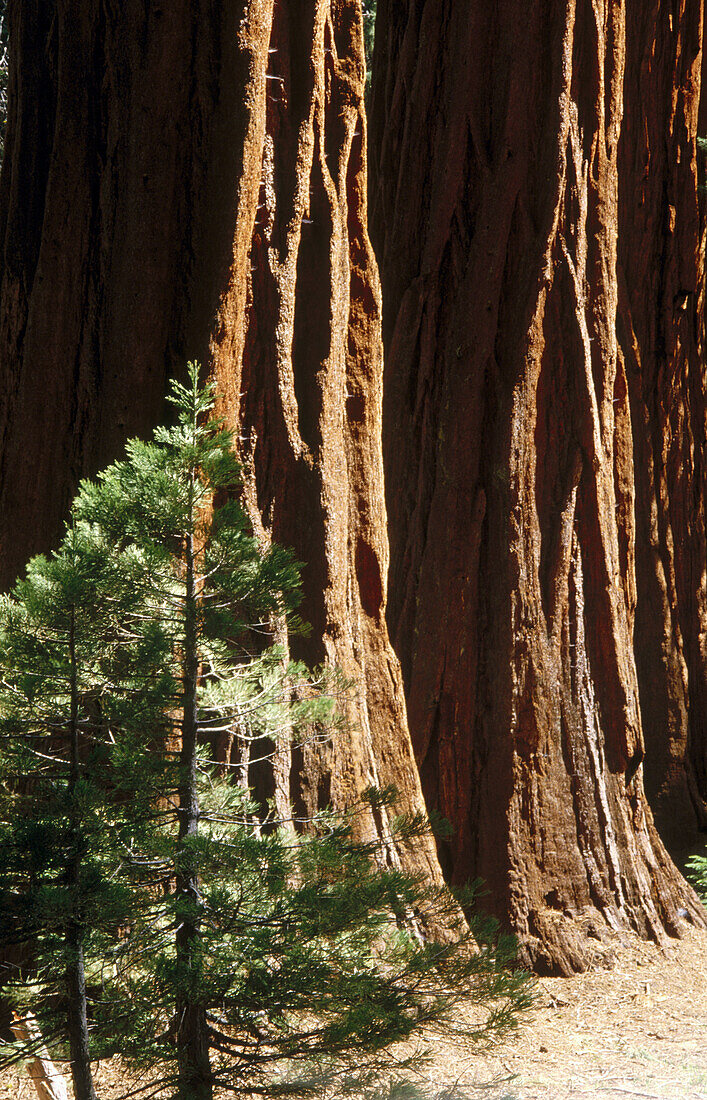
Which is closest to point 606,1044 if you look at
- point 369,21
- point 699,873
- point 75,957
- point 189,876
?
point 699,873

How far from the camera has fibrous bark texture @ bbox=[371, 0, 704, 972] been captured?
5.51m

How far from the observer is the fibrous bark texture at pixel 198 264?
4.11 m

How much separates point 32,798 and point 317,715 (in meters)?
0.77

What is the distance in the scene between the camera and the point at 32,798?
259 centimetres

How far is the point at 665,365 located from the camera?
8094mm

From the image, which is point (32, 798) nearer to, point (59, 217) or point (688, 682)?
point (59, 217)

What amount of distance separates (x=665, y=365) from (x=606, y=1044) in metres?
5.41

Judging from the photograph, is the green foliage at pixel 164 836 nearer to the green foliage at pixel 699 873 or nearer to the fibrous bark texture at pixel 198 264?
the fibrous bark texture at pixel 198 264

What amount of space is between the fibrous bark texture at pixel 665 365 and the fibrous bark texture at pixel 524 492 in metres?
1.84

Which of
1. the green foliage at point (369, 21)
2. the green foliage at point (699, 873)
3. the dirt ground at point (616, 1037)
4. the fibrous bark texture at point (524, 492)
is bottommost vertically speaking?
the dirt ground at point (616, 1037)

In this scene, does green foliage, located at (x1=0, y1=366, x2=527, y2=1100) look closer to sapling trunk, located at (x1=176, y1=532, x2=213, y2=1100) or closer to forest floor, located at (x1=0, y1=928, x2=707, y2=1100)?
sapling trunk, located at (x1=176, y1=532, x2=213, y2=1100)

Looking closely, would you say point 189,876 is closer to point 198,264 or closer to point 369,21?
point 198,264

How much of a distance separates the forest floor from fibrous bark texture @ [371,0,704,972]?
0.22 meters

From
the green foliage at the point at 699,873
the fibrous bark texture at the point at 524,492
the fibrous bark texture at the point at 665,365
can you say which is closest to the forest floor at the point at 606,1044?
the fibrous bark texture at the point at 524,492
